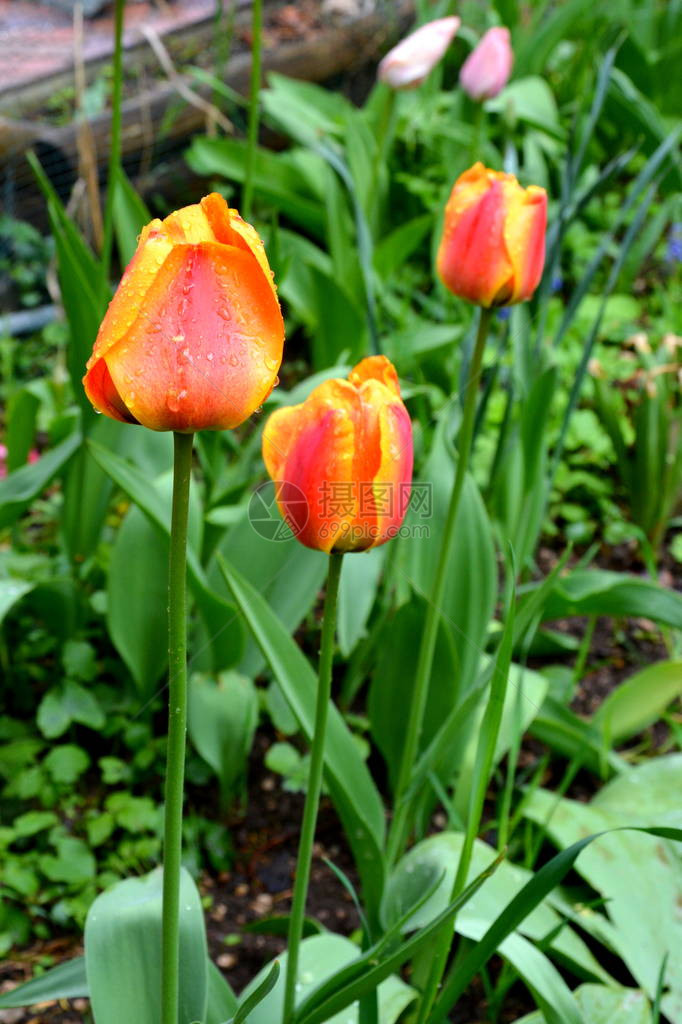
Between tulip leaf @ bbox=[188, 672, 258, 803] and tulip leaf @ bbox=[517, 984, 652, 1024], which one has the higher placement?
tulip leaf @ bbox=[188, 672, 258, 803]

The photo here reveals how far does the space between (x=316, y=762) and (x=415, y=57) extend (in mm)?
1688

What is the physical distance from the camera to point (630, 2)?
3.97 meters

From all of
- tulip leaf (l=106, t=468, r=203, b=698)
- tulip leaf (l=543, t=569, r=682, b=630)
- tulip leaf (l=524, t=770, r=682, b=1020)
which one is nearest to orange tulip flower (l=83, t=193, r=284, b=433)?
tulip leaf (l=524, t=770, r=682, b=1020)

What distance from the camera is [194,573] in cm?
139

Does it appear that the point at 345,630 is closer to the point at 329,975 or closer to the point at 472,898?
the point at 472,898

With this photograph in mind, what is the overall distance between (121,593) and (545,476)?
0.83 meters

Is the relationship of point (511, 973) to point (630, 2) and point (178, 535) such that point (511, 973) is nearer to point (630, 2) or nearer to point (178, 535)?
point (178, 535)

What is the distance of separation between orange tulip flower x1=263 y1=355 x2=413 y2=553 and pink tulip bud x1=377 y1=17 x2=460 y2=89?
1565 mm

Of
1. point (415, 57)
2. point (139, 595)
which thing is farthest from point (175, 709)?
point (415, 57)

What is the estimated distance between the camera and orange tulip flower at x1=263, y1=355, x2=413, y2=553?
784 millimetres

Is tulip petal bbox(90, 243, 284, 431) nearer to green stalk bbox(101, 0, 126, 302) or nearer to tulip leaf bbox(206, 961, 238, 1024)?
tulip leaf bbox(206, 961, 238, 1024)

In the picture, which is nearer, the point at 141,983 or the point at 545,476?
the point at 141,983

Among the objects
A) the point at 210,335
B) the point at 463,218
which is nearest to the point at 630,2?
the point at 463,218

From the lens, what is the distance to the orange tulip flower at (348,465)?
784mm
